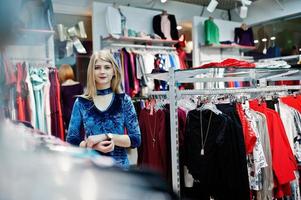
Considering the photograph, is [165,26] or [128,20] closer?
[128,20]

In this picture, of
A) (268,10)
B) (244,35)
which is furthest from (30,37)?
(268,10)

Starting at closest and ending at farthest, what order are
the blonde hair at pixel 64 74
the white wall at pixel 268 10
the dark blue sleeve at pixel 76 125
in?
1. the dark blue sleeve at pixel 76 125
2. the blonde hair at pixel 64 74
3. the white wall at pixel 268 10

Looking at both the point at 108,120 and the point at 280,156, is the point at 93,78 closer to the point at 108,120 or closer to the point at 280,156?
the point at 108,120

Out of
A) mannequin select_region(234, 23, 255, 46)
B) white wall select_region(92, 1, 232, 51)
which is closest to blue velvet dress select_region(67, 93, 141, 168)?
white wall select_region(92, 1, 232, 51)

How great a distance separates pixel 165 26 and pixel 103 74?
3249 millimetres

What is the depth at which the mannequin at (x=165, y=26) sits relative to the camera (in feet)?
15.2

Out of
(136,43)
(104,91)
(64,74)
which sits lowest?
(104,91)

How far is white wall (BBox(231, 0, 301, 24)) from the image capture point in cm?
514

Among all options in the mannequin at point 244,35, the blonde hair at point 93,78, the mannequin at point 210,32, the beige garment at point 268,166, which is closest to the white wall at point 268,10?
the mannequin at point 244,35

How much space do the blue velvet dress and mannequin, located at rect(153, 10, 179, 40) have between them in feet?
10.3

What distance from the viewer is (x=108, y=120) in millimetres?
1551

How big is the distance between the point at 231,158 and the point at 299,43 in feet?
12.7

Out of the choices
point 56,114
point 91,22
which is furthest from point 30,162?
point 91,22

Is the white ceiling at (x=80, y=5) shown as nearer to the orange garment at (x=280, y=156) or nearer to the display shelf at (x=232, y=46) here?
the display shelf at (x=232, y=46)
